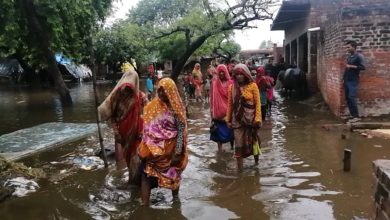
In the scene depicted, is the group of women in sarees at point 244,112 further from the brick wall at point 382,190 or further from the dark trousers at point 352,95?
the dark trousers at point 352,95

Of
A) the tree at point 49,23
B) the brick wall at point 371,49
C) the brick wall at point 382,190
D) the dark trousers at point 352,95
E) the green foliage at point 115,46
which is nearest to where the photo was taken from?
the brick wall at point 382,190

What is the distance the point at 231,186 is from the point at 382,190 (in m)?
2.78

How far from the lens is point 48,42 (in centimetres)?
1616

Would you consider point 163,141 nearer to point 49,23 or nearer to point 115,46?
point 49,23

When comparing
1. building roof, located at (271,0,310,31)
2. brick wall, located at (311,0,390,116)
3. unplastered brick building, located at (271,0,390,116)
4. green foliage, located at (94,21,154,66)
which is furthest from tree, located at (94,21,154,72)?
brick wall, located at (311,0,390,116)

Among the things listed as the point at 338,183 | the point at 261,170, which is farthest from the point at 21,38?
the point at 338,183

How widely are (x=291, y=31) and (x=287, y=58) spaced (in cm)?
278

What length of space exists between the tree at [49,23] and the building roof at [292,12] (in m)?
6.95

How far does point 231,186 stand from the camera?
5848 mm

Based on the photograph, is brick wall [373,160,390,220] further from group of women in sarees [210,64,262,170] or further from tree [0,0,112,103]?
tree [0,0,112,103]

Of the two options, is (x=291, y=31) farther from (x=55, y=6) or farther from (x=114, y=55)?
(x=114, y=55)

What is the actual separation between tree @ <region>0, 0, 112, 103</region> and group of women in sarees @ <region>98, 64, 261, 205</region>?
756 centimetres

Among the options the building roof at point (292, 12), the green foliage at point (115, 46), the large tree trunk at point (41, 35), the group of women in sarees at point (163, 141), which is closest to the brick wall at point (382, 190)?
the group of women in sarees at point (163, 141)

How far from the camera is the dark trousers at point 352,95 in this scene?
33.2 ft
